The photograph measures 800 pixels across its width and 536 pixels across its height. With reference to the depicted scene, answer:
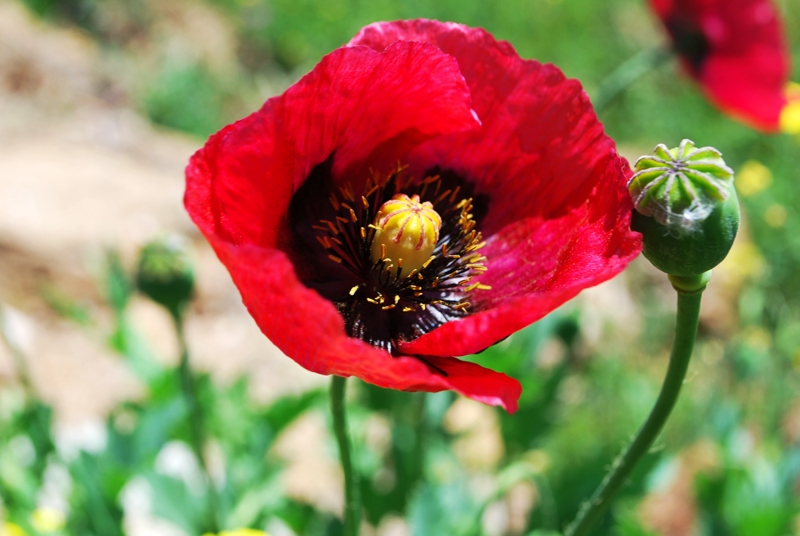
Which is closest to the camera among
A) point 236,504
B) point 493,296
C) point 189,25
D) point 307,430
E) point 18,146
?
point 493,296

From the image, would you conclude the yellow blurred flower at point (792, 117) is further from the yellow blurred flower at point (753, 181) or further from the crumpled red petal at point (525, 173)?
the crumpled red petal at point (525, 173)

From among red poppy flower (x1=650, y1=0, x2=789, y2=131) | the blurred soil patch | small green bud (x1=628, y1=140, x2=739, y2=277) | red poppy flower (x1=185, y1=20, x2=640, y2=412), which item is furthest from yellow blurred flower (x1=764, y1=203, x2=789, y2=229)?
small green bud (x1=628, y1=140, x2=739, y2=277)

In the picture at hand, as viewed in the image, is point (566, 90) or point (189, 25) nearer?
point (566, 90)

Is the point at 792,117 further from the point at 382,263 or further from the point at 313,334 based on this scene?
the point at 313,334

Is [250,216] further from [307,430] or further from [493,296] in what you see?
[307,430]

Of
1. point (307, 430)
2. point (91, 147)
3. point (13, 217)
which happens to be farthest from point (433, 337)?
point (91, 147)

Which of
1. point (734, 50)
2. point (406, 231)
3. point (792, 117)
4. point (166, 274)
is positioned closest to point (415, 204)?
point (406, 231)
